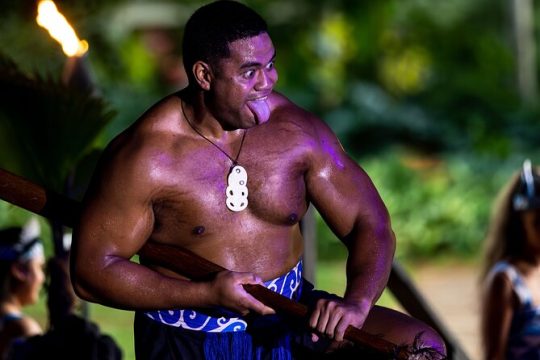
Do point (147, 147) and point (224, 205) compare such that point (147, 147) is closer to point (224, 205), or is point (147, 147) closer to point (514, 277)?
point (224, 205)

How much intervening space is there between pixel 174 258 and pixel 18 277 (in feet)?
7.48

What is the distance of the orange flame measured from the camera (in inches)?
185

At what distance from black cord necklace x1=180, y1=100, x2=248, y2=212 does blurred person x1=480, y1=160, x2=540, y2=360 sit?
2311mm

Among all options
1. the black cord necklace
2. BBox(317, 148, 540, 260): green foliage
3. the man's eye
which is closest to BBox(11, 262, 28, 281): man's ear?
the black cord necklace

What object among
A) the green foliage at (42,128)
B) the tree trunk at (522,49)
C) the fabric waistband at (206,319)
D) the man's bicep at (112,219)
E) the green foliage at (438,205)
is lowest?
the fabric waistband at (206,319)

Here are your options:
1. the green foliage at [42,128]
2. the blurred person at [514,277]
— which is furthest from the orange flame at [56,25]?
the blurred person at [514,277]

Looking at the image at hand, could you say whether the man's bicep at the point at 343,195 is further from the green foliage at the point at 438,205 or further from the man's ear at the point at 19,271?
the green foliage at the point at 438,205

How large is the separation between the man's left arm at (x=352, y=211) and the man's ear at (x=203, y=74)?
40cm

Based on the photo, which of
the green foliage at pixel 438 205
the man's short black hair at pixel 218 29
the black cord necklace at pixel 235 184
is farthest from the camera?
the green foliage at pixel 438 205

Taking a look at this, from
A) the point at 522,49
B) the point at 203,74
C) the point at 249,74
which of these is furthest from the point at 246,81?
the point at 522,49

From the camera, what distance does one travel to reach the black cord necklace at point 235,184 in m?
3.60

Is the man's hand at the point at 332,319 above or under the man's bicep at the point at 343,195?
under

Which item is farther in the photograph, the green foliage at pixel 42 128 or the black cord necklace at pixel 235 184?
the green foliage at pixel 42 128

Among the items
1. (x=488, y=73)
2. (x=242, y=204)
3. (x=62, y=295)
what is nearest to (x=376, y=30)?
(x=488, y=73)
